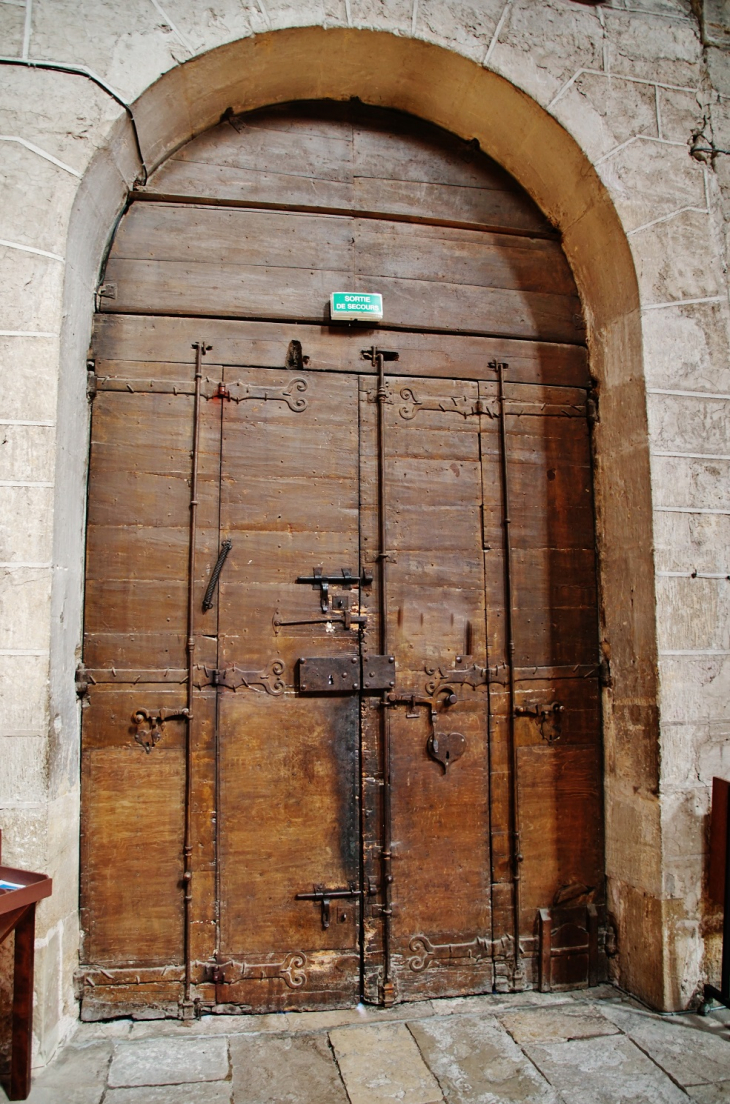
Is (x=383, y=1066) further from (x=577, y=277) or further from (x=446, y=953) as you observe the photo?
(x=577, y=277)

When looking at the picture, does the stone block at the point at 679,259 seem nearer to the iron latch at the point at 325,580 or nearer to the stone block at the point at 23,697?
the iron latch at the point at 325,580

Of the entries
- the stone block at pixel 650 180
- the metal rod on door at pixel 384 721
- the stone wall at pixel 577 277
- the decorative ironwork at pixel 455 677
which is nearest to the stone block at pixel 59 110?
the stone wall at pixel 577 277

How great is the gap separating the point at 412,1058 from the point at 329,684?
4.05 ft

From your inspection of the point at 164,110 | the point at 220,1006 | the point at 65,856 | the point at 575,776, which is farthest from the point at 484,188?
the point at 220,1006

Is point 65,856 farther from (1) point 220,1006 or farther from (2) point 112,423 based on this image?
(2) point 112,423

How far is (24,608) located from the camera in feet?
7.61

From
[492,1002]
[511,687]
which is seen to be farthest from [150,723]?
[492,1002]

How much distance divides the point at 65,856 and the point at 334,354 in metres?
2.07

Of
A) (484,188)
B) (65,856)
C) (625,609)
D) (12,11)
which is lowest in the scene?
(65,856)

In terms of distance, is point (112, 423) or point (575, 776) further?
point (575, 776)

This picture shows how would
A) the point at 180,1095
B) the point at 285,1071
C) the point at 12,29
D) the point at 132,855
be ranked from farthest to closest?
the point at 132,855, the point at 12,29, the point at 285,1071, the point at 180,1095

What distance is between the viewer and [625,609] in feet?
9.36

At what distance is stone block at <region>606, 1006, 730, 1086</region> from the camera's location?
2.23 metres

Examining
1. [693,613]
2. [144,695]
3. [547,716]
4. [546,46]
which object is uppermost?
[546,46]
